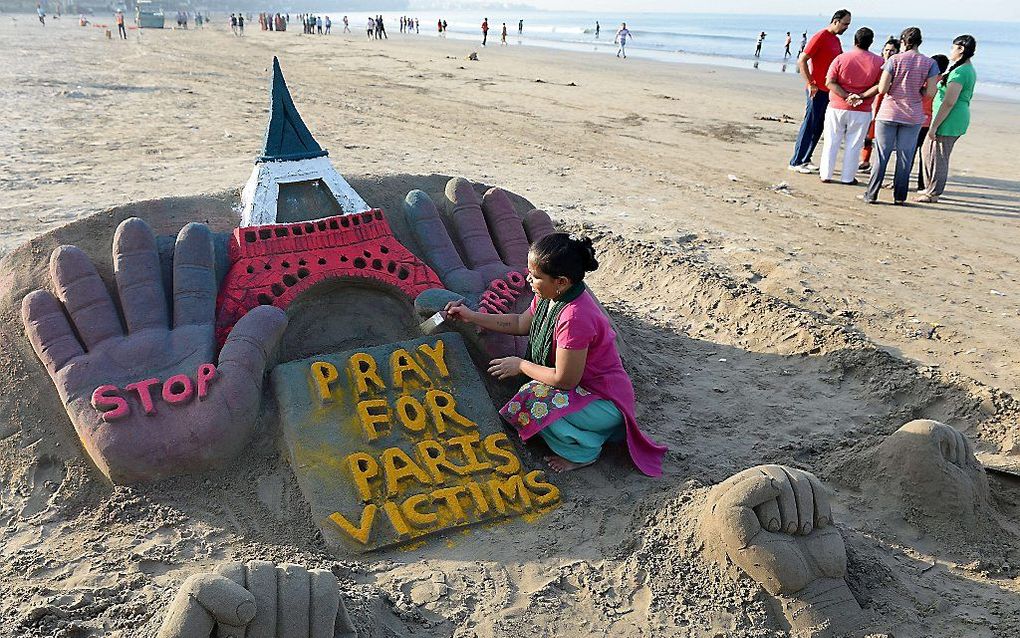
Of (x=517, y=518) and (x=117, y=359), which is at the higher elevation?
(x=117, y=359)

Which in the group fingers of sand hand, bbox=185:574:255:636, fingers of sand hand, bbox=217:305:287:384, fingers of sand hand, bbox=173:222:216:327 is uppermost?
fingers of sand hand, bbox=173:222:216:327

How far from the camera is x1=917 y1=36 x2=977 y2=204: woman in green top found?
302 inches

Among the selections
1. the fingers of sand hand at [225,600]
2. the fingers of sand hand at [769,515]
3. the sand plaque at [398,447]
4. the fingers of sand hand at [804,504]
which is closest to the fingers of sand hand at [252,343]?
Answer: the sand plaque at [398,447]

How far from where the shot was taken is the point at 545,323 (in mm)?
3367

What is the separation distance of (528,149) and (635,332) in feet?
19.3

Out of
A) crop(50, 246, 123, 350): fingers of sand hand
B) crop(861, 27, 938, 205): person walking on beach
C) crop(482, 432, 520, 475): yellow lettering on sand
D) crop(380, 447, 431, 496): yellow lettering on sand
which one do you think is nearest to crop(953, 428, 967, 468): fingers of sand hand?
crop(482, 432, 520, 475): yellow lettering on sand

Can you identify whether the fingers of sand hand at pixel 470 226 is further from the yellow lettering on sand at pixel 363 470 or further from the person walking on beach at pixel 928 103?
the person walking on beach at pixel 928 103

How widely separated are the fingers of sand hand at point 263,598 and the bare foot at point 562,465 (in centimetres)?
150

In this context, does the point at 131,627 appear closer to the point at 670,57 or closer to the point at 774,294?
the point at 774,294

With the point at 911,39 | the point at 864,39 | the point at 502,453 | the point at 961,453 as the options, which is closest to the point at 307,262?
the point at 502,453

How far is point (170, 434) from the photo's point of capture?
3.11 meters

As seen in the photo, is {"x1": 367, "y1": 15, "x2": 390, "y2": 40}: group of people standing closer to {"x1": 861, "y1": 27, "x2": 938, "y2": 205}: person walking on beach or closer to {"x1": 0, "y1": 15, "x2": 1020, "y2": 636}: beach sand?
{"x1": 0, "y1": 15, "x2": 1020, "y2": 636}: beach sand

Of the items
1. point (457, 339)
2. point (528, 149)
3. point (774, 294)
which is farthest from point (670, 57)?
point (457, 339)

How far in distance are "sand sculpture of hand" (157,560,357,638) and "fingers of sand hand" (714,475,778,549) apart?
1286 millimetres
